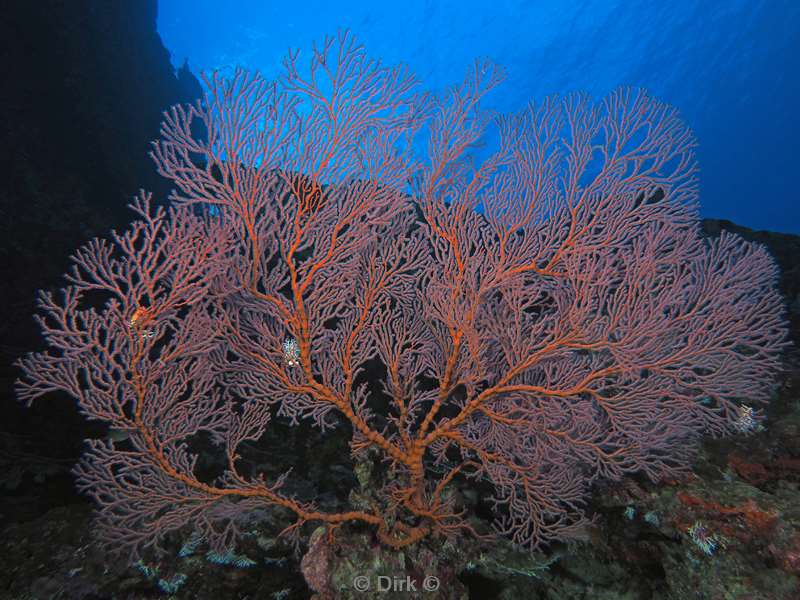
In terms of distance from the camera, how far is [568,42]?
35.5 metres

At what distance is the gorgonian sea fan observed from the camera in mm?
2998

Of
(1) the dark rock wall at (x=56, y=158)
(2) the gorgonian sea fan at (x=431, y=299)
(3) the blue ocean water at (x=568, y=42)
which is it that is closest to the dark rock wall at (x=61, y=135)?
(1) the dark rock wall at (x=56, y=158)

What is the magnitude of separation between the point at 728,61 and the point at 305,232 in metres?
57.8

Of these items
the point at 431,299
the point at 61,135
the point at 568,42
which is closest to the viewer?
the point at 431,299

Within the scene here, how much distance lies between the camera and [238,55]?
146ft

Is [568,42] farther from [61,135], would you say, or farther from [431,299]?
[431,299]

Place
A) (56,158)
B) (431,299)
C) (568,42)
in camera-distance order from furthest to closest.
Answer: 1. (568,42)
2. (56,158)
3. (431,299)

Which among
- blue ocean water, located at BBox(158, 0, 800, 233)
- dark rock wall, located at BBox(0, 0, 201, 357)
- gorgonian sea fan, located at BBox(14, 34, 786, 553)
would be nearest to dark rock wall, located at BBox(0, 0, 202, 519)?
dark rock wall, located at BBox(0, 0, 201, 357)

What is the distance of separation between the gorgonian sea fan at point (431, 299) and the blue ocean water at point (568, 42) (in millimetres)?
33334

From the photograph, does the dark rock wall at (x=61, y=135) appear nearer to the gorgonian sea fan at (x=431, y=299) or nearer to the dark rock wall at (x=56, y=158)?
the dark rock wall at (x=56, y=158)

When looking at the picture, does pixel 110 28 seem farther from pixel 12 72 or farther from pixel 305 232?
pixel 305 232

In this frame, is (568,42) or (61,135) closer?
(61,135)

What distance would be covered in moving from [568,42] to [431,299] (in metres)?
44.6

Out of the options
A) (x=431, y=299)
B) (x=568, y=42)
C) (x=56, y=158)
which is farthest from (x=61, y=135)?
(x=568, y=42)
